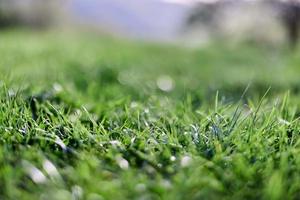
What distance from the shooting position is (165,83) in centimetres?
475

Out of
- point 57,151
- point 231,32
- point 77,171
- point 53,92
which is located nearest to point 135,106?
point 53,92

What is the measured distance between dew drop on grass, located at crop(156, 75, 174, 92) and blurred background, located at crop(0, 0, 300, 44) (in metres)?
8.30

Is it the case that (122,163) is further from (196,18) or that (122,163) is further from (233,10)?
(196,18)

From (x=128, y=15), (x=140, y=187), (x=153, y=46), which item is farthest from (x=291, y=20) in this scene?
(x=128, y=15)

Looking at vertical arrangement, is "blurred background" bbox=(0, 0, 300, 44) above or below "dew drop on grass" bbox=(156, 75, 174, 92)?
below

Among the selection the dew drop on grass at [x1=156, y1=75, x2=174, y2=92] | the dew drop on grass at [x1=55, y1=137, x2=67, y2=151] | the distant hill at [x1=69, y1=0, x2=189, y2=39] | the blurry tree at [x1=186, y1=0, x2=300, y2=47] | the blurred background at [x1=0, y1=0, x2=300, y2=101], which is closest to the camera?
the dew drop on grass at [x1=55, y1=137, x2=67, y2=151]

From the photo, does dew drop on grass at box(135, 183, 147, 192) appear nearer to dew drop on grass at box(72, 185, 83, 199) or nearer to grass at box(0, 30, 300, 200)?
grass at box(0, 30, 300, 200)

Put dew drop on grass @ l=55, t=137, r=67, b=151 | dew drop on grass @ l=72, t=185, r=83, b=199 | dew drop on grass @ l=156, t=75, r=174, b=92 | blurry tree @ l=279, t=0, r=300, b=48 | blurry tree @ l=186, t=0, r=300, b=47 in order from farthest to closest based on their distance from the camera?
blurry tree @ l=279, t=0, r=300, b=48
blurry tree @ l=186, t=0, r=300, b=47
dew drop on grass @ l=156, t=75, r=174, b=92
dew drop on grass @ l=55, t=137, r=67, b=151
dew drop on grass @ l=72, t=185, r=83, b=199

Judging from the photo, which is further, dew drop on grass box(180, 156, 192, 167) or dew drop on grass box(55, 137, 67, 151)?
dew drop on grass box(55, 137, 67, 151)

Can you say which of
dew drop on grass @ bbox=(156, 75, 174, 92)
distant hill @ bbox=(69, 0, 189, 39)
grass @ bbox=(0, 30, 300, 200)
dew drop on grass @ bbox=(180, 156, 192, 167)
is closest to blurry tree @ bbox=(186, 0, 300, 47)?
distant hill @ bbox=(69, 0, 189, 39)

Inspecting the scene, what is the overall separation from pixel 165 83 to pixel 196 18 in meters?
18.7

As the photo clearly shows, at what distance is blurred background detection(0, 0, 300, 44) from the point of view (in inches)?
738

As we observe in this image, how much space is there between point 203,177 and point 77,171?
1.38 ft

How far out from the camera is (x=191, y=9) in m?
23.0
